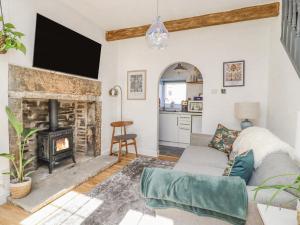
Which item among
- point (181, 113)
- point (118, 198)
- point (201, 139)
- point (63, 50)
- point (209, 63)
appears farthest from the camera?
point (181, 113)

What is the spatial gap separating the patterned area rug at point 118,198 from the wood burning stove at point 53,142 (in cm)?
90

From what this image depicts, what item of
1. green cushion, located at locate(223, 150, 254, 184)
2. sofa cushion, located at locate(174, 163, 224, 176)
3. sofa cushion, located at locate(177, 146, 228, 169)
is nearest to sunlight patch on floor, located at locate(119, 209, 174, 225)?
sofa cushion, located at locate(174, 163, 224, 176)

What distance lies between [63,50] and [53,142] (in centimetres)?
145

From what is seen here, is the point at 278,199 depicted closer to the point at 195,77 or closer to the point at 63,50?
the point at 63,50

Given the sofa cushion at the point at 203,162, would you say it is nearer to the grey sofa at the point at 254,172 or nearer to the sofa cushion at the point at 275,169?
the grey sofa at the point at 254,172

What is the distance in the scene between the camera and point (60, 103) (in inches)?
131


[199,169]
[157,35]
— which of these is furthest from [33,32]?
[199,169]

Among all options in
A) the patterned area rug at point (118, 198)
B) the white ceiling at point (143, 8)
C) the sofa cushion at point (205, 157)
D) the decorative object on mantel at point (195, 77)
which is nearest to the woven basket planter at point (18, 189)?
the patterned area rug at point (118, 198)

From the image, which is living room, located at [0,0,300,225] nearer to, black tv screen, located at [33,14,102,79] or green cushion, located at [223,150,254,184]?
black tv screen, located at [33,14,102,79]

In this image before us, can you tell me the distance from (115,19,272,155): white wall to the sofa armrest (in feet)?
1.62

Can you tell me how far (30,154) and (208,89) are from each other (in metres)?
3.43

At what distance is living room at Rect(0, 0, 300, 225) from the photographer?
83.9 inches

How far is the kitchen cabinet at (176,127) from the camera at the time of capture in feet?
15.0

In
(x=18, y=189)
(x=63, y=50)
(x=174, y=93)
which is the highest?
(x=63, y=50)
